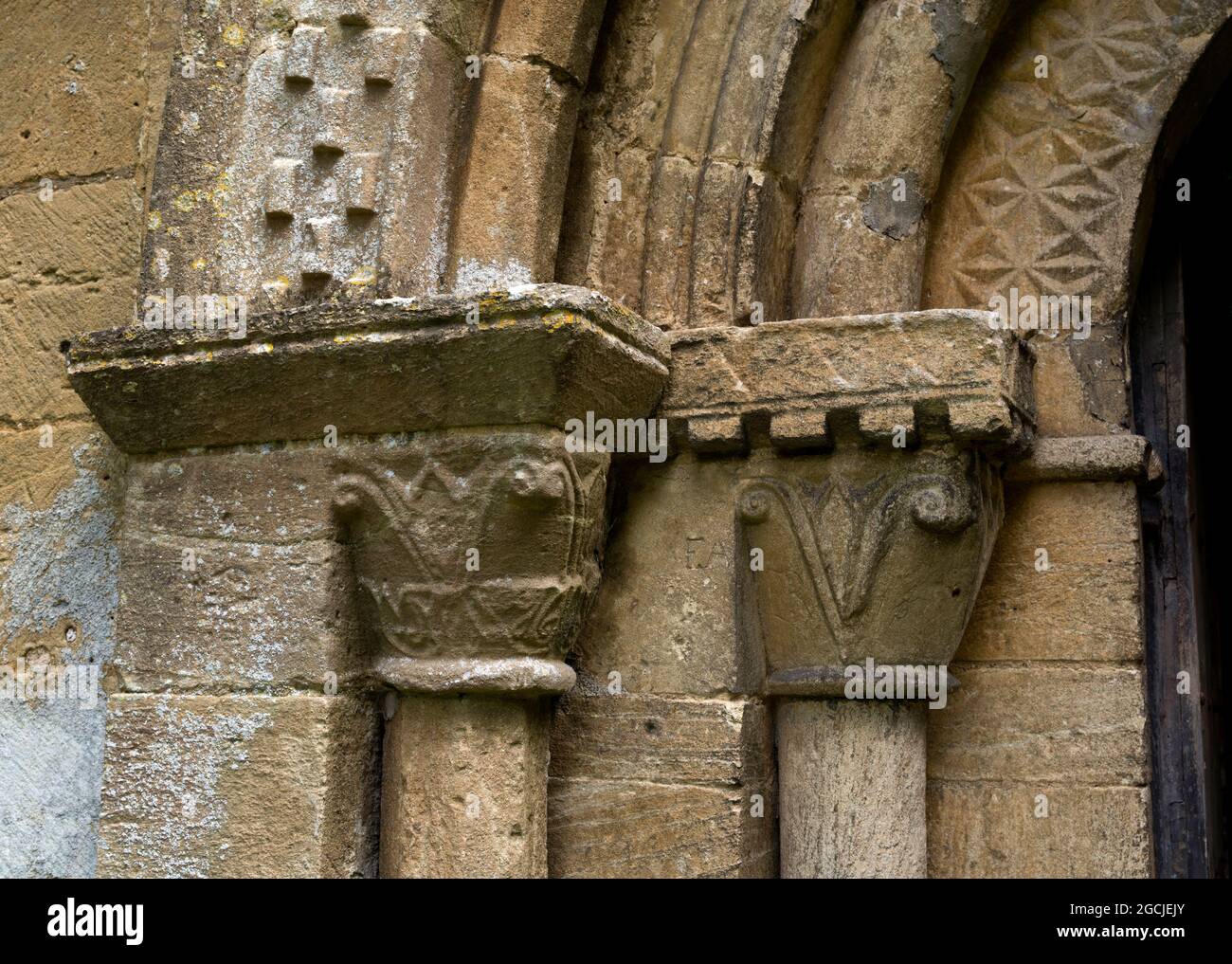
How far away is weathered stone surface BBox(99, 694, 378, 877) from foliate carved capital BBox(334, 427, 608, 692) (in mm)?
160

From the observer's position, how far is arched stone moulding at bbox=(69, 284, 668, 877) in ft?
6.90

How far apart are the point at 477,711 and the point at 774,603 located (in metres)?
0.52

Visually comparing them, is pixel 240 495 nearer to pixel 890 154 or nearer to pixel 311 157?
pixel 311 157

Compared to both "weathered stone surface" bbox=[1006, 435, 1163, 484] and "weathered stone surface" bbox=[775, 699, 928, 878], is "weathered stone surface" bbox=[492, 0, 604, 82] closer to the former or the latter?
"weathered stone surface" bbox=[1006, 435, 1163, 484]

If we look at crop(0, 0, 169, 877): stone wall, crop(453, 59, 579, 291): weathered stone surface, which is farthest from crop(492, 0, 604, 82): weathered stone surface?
crop(0, 0, 169, 877): stone wall

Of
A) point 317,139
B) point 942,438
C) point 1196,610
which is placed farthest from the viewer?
point 1196,610

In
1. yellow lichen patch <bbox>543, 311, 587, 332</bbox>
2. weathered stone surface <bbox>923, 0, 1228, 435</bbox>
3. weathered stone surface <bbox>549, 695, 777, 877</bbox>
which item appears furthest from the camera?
weathered stone surface <bbox>923, 0, 1228, 435</bbox>

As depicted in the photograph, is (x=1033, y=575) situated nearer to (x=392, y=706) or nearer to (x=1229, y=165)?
(x=392, y=706)

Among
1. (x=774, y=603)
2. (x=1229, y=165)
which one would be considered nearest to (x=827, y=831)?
(x=774, y=603)

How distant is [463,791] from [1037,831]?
943 mm

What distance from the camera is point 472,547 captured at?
216 cm

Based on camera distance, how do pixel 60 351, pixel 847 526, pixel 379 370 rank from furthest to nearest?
1. pixel 60 351
2. pixel 847 526
3. pixel 379 370

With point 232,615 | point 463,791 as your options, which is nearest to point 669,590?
point 463,791
